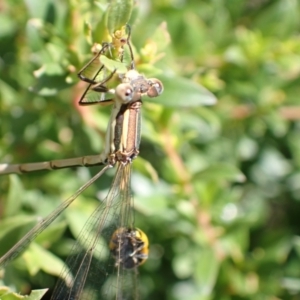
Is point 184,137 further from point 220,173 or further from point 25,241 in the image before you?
point 25,241

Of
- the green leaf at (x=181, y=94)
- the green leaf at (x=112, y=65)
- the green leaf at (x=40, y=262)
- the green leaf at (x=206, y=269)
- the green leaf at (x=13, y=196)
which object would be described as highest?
the green leaf at (x=181, y=94)

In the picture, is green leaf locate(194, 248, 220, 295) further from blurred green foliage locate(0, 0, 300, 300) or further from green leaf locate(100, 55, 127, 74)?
green leaf locate(100, 55, 127, 74)

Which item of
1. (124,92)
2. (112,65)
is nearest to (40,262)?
(124,92)

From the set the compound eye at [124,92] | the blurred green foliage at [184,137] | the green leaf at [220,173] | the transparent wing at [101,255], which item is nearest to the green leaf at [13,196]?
the blurred green foliage at [184,137]

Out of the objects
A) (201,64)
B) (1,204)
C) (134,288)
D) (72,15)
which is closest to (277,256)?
(134,288)

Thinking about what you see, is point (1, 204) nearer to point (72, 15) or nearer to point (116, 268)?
point (116, 268)

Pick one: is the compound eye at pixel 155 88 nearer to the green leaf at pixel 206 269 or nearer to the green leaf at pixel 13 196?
the green leaf at pixel 13 196

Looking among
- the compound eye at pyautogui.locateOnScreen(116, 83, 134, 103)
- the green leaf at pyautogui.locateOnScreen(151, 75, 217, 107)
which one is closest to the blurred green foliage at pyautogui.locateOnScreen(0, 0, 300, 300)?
the green leaf at pyautogui.locateOnScreen(151, 75, 217, 107)
